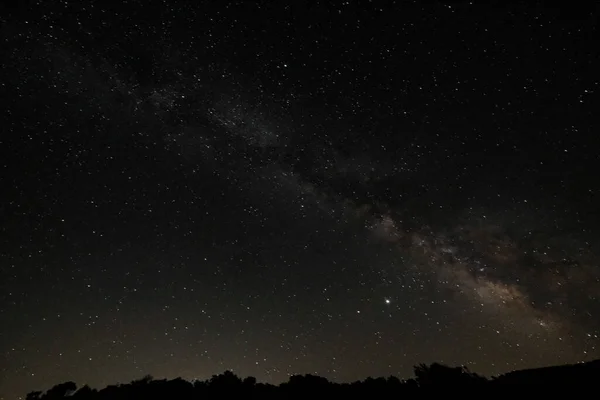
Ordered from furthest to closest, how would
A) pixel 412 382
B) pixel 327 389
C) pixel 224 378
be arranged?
pixel 224 378, pixel 327 389, pixel 412 382

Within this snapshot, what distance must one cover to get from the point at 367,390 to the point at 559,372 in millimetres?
7415

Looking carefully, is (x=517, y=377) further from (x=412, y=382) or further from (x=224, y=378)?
(x=224, y=378)

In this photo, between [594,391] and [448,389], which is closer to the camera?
[594,391]

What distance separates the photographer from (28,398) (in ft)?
54.7

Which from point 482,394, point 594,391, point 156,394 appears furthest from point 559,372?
point 156,394

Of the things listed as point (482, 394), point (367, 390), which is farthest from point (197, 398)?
point (482, 394)

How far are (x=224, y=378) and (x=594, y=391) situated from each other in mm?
14606

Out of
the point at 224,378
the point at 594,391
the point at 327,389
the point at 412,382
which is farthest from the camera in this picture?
the point at 224,378

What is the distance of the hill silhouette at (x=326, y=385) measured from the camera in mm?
13008

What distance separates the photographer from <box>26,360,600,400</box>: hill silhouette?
13008 millimetres

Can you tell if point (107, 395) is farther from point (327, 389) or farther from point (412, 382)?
point (412, 382)

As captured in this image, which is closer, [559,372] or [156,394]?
[559,372]

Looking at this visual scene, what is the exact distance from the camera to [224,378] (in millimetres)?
16297

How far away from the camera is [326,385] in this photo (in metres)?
15.5
